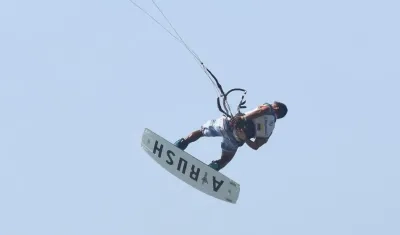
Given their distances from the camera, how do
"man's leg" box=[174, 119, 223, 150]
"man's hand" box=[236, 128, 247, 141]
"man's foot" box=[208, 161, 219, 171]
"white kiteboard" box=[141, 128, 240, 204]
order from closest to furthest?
"man's hand" box=[236, 128, 247, 141] < "man's leg" box=[174, 119, 223, 150] < "white kiteboard" box=[141, 128, 240, 204] < "man's foot" box=[208, 161, 219, 171]

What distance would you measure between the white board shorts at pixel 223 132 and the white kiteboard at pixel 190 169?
58 cm

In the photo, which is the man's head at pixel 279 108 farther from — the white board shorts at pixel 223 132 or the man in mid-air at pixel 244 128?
the white board shorts at pixel 223 132

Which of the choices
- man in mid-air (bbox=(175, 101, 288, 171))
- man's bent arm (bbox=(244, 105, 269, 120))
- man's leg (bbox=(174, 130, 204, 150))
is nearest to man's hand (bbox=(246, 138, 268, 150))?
man in mid-air (bbox=(175, 101, 288, 171))

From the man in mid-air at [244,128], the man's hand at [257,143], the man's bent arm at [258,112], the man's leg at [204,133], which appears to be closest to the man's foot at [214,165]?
the man in mid-air at [244,128]

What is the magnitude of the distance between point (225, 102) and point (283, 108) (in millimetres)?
1146

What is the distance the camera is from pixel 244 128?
14.7 metres

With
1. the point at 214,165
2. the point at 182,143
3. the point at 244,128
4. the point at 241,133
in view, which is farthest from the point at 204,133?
the point at 244,128

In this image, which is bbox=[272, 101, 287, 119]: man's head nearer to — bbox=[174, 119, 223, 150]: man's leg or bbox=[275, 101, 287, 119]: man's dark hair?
bbox=[275, 101, 287, 119]: man's dark hair

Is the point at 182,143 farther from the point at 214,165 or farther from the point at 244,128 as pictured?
the point at 244,128

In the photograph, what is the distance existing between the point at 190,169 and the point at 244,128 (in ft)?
5.48

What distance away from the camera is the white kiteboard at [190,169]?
15547mm

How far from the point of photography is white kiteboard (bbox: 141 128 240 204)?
612 inches

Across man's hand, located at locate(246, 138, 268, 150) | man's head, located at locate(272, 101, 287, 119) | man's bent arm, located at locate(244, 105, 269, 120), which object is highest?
man's head, located at locate(272, 101, 287, 119)

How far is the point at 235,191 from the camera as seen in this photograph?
15578mm
